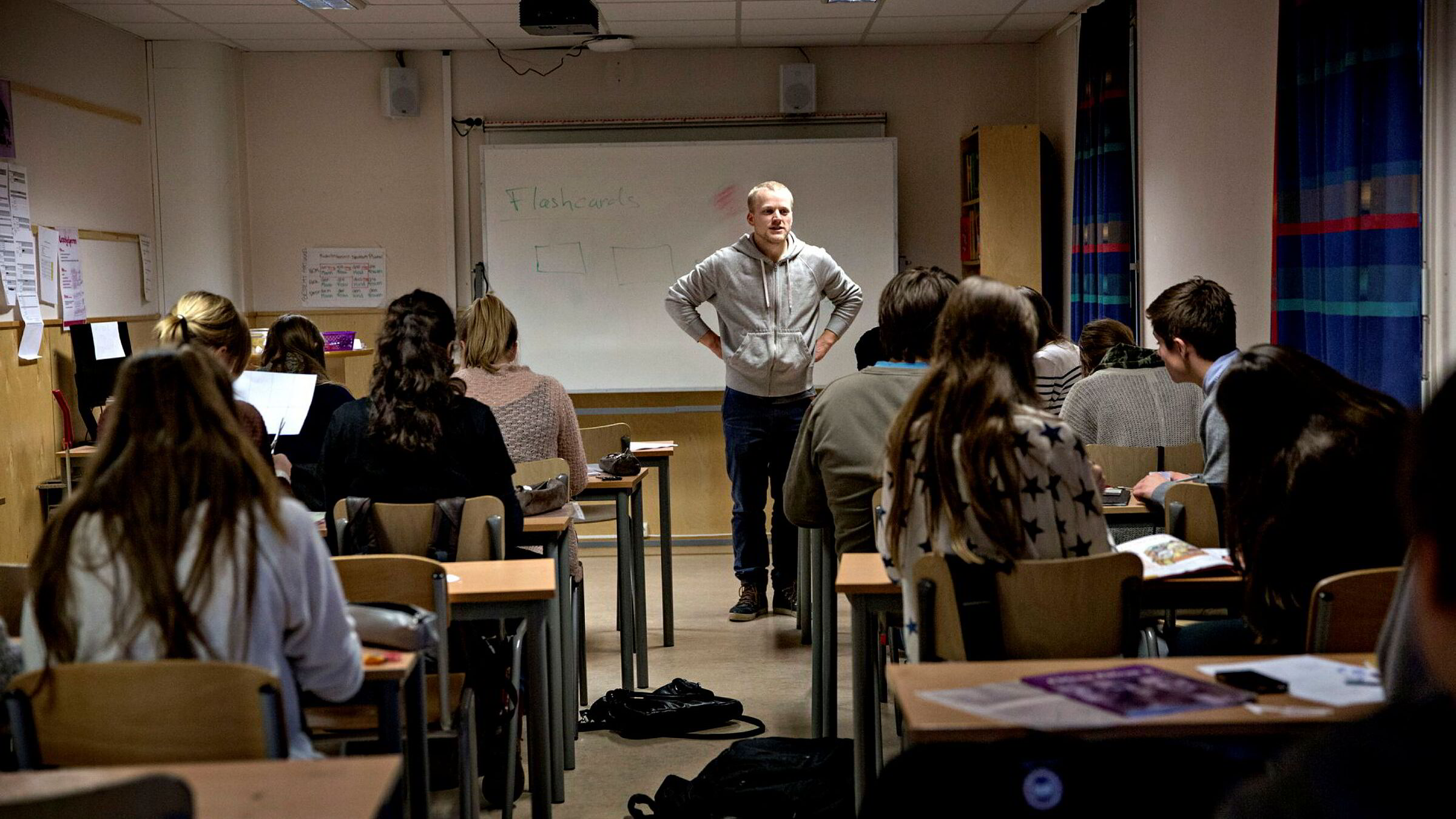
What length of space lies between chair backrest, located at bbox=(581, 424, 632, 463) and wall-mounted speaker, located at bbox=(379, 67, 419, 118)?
8.79 ft

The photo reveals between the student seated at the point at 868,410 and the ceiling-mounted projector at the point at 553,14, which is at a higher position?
the ceiling-mounted projector at the point at 553,14

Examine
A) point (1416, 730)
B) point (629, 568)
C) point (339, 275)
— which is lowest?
point (629, 568)

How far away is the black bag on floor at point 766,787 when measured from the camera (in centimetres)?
286

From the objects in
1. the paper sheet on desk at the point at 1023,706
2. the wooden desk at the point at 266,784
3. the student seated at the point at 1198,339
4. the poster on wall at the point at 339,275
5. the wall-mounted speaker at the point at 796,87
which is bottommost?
the wooden desk at the point at 266,784

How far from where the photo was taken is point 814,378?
265 inches

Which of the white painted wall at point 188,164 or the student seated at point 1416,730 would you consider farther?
the white painted wall at point 188,164

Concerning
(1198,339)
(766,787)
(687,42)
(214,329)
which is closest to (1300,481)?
(1198,339)

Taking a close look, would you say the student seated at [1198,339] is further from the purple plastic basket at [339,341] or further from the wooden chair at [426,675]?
the purple plastic basket at [339,341]

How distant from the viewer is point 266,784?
56.6 inches

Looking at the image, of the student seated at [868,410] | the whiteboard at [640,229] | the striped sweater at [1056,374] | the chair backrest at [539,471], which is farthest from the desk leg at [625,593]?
the whiteboard at [640,229]

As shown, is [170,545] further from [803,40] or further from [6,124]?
[803,40]

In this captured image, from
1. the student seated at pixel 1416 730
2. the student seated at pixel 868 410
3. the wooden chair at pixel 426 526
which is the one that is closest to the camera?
the student seated at pixel 1416 730

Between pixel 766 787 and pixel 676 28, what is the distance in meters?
4.26

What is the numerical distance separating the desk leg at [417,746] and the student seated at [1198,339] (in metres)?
1.80
